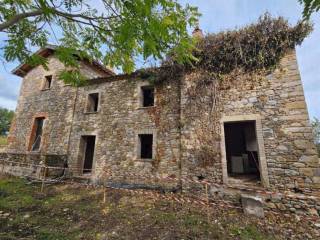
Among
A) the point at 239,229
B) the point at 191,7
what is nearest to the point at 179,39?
the point at 191,7

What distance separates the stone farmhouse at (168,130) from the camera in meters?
5.32

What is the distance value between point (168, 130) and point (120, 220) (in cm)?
371

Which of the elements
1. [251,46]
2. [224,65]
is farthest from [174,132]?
[251,46]

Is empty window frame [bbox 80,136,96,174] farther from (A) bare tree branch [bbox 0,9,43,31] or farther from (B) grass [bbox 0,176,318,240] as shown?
(A) bare tree branch [bbox 0,9,43,31]

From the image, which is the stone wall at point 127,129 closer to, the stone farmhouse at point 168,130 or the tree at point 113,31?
the stone farmhouse at point 168,130

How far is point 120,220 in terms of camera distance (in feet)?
15.3

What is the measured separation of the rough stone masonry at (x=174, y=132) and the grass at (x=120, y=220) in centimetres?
100

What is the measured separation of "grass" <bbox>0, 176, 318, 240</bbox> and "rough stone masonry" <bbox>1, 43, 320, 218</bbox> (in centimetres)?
100

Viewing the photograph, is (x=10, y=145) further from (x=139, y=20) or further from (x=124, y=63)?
(x=139, y=20)

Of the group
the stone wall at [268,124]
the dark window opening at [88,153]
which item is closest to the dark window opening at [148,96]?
the stone wall at [268,124]

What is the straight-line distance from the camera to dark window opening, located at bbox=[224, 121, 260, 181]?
748cm

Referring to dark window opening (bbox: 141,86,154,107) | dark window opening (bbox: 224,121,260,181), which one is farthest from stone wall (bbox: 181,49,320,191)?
dark window opening (bbox: 141,86,154,107)

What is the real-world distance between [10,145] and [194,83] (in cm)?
1258

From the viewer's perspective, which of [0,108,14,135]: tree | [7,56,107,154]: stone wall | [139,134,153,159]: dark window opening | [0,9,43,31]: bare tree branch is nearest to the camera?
[0,9,43,31]: bare tree branch
